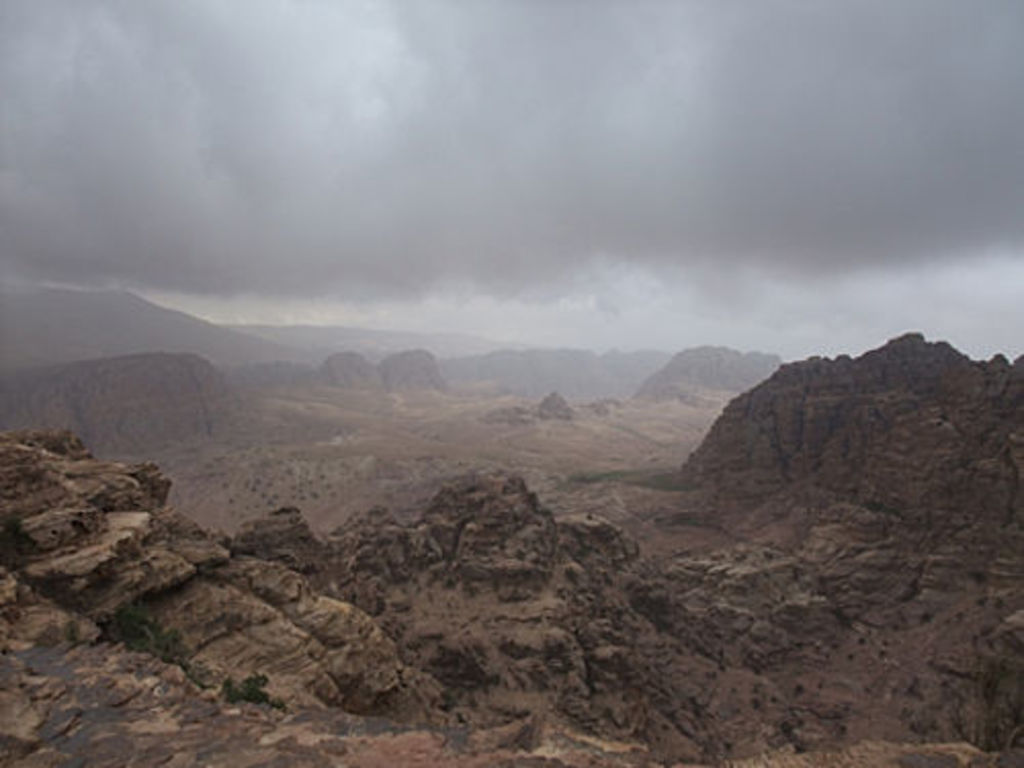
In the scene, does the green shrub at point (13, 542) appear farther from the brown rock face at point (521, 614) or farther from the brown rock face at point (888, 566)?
the brown rock face at point (888, 566)

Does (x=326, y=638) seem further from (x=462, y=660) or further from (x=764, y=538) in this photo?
(x=764, y=538)

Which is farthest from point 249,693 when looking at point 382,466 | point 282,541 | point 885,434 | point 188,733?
point 382,466

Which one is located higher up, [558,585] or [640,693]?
[558,585]

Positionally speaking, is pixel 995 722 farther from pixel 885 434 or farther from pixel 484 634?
pixel 885 434

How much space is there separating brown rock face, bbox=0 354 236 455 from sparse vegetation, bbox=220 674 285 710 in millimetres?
157687

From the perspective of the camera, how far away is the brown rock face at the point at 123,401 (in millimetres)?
153250

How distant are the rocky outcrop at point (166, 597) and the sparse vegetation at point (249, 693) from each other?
809 millimetres

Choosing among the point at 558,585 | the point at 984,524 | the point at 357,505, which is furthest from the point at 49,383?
the point at 984,524

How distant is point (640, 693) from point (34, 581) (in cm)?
2957

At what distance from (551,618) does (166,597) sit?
21.6 metres

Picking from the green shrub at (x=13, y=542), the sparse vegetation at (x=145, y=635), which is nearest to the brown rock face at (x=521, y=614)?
the sparse vegetation at (x=145, y=635)

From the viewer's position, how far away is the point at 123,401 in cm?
16375

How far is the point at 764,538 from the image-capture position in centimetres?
6550

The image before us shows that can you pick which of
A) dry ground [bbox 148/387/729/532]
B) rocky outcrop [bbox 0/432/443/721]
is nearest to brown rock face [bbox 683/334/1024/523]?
dry ground [bbox 148/387/729/532]
